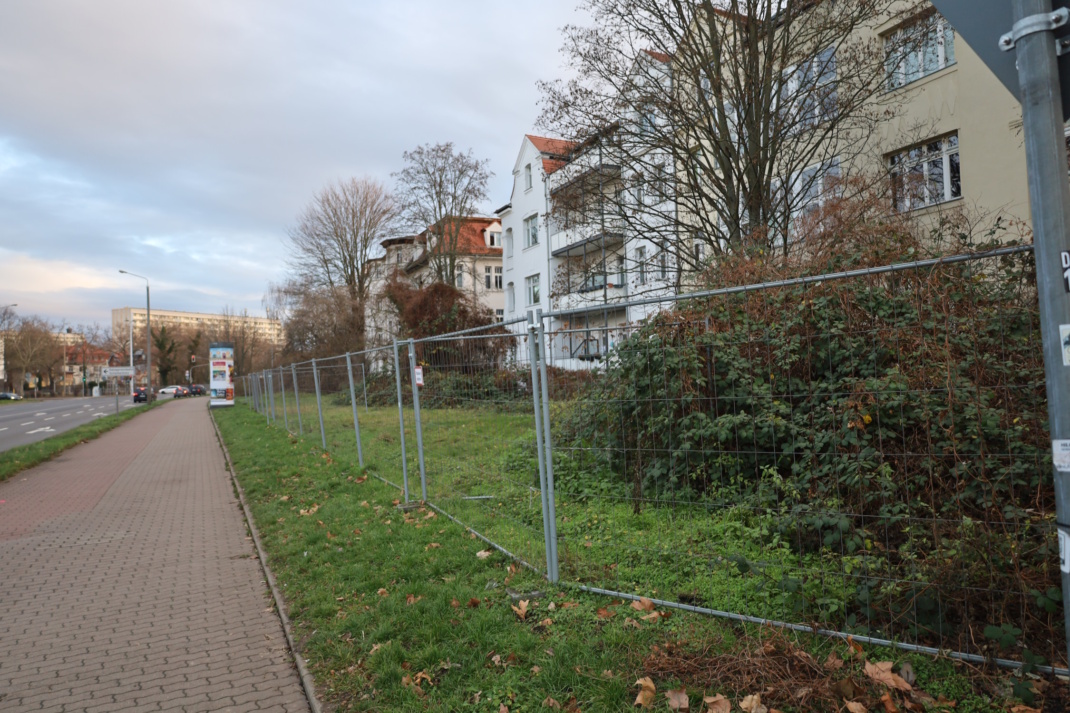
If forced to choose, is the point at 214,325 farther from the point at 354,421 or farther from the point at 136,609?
the point at 136,609

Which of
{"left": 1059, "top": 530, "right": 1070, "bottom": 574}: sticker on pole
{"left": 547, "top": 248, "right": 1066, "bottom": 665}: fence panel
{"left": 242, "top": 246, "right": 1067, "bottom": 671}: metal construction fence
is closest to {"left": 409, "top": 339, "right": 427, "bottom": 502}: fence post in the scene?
{"left": 242, "top": 246, "right": 1067, "bottom": 671}: metal construction fence

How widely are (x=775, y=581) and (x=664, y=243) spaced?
12145 mm

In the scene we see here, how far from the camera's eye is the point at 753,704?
2.88 metres

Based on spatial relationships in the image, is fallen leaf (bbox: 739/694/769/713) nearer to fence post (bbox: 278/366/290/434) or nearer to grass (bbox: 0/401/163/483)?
grass (bbox: 0/401/163/483)

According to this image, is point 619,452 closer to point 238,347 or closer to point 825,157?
point 825,157

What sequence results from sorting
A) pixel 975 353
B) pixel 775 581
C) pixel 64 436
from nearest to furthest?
pixel 975 353 < pixel 775 581 < pixel 64 436

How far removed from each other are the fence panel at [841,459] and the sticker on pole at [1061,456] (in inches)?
47.1

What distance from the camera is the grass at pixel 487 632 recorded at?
123 inches

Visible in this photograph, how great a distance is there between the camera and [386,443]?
9438 mm

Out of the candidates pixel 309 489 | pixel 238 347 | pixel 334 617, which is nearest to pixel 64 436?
pixel 309 489

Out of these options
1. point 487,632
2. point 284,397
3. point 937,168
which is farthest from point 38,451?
point 937,168

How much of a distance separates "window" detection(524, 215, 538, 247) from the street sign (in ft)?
120

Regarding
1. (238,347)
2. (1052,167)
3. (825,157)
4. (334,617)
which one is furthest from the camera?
(238,347)

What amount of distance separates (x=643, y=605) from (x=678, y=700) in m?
1.07
